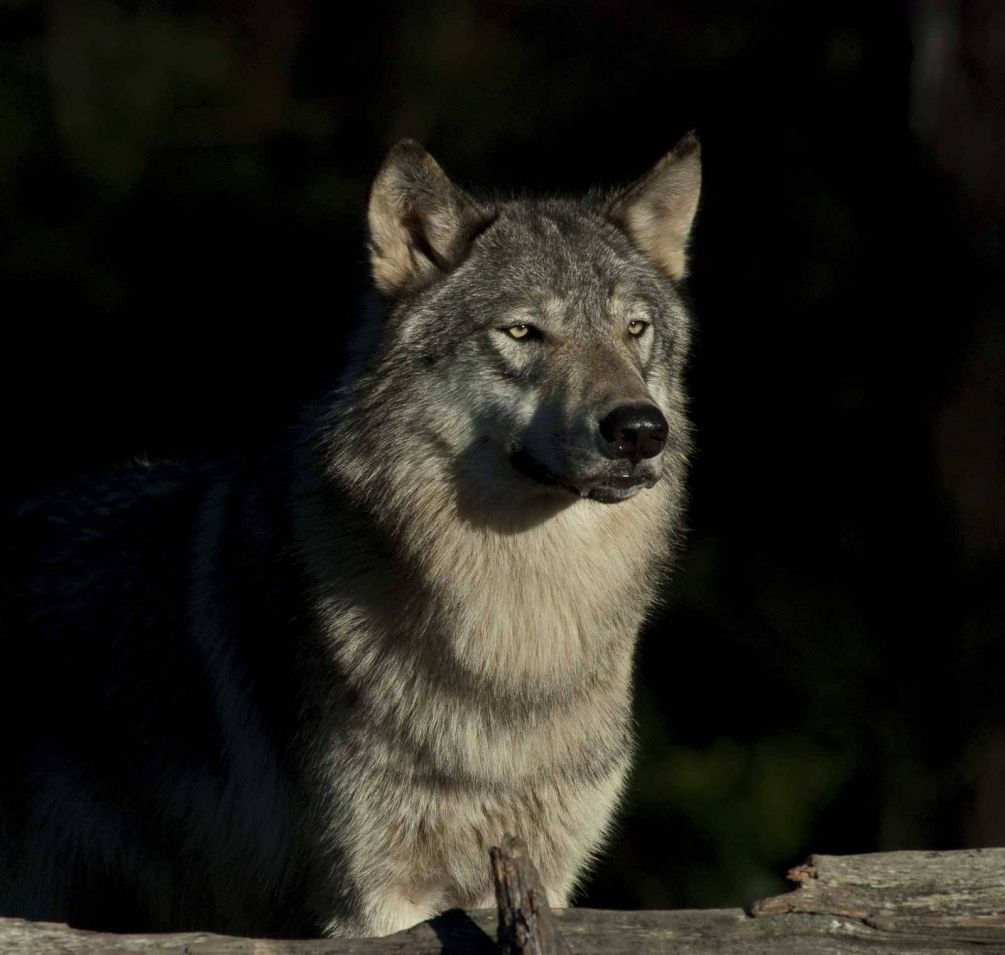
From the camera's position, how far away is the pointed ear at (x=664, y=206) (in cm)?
424

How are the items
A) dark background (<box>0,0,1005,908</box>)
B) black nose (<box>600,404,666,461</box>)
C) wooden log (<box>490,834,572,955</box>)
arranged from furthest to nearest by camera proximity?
dark background (<box>0,0,1005,908</box>), black nose (<box>600,404,666,461</box>), wooden log (<box>490,834,572,955</box>)

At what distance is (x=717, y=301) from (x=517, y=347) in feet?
13.5

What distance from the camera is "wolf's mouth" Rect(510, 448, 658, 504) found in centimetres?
A: 359

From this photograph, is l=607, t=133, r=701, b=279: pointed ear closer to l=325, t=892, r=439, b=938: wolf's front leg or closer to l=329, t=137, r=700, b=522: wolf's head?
l=329, t=137, r=700, b=522: wolf's head

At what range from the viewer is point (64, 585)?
4559 mm

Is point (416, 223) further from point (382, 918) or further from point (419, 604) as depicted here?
point (382, 918)

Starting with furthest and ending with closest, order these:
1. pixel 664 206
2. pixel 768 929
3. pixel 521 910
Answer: pixel 664 206 → pixel 768 929 → pixel 521 910

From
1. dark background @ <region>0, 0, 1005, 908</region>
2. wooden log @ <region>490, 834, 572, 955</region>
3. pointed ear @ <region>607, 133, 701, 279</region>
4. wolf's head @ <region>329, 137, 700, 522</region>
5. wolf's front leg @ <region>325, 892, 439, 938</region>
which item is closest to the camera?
wooden log @ <region>490, 834, 572, 955</region>

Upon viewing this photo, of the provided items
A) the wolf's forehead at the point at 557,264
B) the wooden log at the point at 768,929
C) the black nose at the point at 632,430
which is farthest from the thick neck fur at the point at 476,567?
the wooden log at the point at 768,929

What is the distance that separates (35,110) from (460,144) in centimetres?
242

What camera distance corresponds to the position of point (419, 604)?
3.94 meters

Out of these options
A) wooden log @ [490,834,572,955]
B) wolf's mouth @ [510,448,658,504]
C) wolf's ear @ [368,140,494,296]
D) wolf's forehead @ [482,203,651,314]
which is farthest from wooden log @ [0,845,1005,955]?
wolf's ear @ [368,140,494,296]

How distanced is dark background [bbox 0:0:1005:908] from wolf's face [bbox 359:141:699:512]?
10.0 feet

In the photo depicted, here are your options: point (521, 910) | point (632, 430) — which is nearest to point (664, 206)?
point (632, 430)
